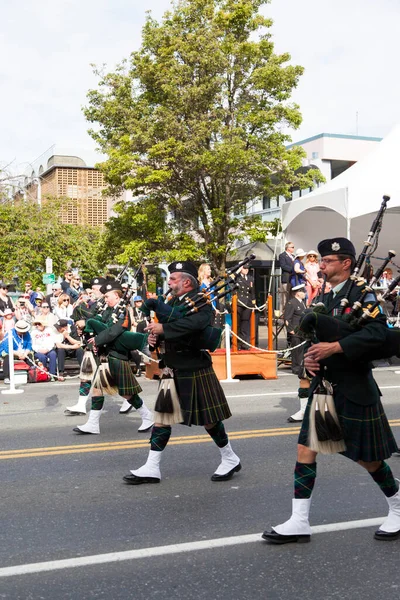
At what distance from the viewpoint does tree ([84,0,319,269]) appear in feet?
67.4

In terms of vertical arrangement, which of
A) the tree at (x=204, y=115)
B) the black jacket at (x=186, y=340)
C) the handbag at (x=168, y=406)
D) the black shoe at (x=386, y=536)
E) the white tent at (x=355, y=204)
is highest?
the tree at (x=204, y=115)

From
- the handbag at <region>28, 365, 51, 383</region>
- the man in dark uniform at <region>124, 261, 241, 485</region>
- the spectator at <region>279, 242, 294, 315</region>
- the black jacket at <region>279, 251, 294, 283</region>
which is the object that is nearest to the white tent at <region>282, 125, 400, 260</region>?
the spectator at <region>279, 242, 294, 315</region>

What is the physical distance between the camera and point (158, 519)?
4.63 meters

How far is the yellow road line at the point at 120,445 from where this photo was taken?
261 inches

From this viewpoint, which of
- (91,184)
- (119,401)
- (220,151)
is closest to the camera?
(119,401)

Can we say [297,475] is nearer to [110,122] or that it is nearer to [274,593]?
[274,593]

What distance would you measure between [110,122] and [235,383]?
1344 cm

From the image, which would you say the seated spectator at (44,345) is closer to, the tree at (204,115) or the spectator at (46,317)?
the spectator at (46,317)

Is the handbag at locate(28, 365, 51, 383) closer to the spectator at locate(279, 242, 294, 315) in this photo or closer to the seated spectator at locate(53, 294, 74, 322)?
the seated spectator at locate(53, 294, 74, 322)

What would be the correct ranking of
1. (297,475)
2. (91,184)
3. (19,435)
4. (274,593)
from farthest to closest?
(91,184)
(19,435)
(297,475)
(274,593)

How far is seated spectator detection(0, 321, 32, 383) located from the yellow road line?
6079mm

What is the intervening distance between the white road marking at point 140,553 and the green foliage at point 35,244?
22.6m

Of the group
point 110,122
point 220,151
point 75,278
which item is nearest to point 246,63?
point 220,151

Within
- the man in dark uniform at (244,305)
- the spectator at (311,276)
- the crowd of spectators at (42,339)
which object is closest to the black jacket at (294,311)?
the man in dark uniform at (244,305)
